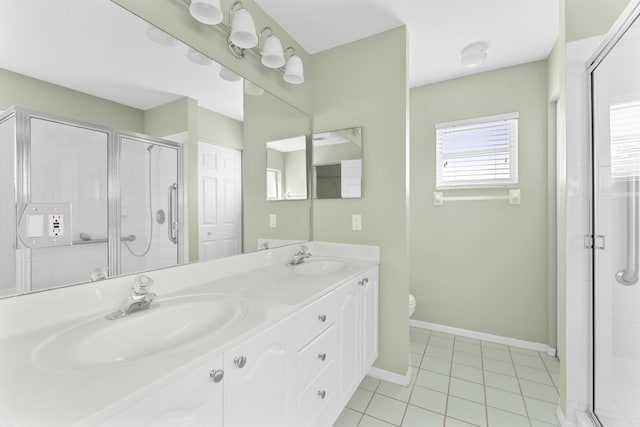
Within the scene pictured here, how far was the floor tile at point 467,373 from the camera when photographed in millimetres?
1896

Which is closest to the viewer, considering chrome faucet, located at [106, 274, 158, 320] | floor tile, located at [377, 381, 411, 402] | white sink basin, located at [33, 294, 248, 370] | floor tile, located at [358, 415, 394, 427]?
white sink basin, located at [33, 294, 248, 370]

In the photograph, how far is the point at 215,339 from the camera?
0.72 metres

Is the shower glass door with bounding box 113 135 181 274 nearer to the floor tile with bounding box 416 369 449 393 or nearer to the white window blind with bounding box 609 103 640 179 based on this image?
the floor tile with bounding box 416 369 449 393

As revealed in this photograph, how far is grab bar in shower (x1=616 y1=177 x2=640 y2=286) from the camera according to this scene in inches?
49.1

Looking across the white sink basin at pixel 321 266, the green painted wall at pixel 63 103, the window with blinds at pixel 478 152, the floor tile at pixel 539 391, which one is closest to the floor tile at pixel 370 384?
the white sink basin at pixel 321 266

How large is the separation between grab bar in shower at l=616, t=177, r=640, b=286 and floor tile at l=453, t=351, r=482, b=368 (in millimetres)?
1170

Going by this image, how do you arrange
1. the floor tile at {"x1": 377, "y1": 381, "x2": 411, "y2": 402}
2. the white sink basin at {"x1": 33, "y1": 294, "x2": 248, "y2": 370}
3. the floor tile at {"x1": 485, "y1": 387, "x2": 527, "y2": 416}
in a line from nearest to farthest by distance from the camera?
1. the white sink basin at {"x1": 33, "y1": 294, "x2": 248, "y2": 370}
2. the floor tile at {"x1": 485, "y1": 387, "x2": 527, "y2": 416}
3. the floor tile at {"x1": 377, "y1": 381, "x2": 411, "y2": 402}

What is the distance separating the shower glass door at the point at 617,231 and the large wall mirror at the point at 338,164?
1.31 meters

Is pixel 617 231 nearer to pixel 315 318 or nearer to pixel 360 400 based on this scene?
pixel 315 318

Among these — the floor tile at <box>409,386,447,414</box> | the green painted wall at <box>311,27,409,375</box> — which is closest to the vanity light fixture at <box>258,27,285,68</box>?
the green painted wall at <box>311,27,409,375</box>

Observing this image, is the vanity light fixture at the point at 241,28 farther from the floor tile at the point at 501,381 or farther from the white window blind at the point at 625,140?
the floor tile at the point at 501,381

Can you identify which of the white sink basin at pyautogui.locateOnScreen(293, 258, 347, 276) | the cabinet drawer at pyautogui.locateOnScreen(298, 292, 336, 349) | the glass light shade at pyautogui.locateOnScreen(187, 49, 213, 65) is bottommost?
the cabinet drawer at pyautogui.locateOnScreen(298, 292, 336, 349)

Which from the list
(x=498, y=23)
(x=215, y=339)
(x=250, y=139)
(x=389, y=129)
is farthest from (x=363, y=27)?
(x=215, y=339)

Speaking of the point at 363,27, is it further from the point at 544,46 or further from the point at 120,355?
the point at 120,355
